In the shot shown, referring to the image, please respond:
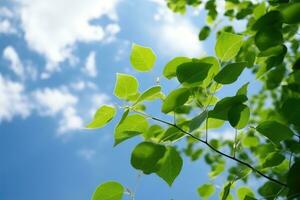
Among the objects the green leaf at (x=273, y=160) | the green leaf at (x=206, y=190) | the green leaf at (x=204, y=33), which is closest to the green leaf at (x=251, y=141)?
the green leaf at (x=206, y=190)

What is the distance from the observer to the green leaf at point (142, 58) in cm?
107

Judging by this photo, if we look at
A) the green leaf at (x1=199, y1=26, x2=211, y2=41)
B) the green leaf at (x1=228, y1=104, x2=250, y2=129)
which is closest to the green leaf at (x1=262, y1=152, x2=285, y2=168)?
the green leaf at (x1=228, y1=104, x2=250, y2=129)

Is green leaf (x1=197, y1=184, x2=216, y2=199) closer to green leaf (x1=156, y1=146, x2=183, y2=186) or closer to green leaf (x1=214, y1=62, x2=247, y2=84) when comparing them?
green leaf (x1=156, y1=146, x2=183, y2=186)

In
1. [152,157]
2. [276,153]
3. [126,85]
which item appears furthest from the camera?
[276,153]

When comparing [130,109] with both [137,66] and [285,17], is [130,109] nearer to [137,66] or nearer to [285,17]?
[137,66]

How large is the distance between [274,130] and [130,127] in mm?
377

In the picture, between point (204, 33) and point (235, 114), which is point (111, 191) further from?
point (204, 33)

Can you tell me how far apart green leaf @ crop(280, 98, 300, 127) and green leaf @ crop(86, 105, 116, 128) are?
43 cm

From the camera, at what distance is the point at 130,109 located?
0.98 meters

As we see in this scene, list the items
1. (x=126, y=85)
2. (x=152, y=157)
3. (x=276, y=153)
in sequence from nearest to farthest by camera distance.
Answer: (x=152, y=157), (x=126, y=85), (x=276, y=153)

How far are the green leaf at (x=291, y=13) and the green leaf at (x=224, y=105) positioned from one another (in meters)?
0.27

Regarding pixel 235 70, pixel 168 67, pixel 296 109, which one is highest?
pixel 168 67

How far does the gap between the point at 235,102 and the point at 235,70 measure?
3.0 inches

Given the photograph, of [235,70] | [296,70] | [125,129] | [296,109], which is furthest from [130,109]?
[296,70]
